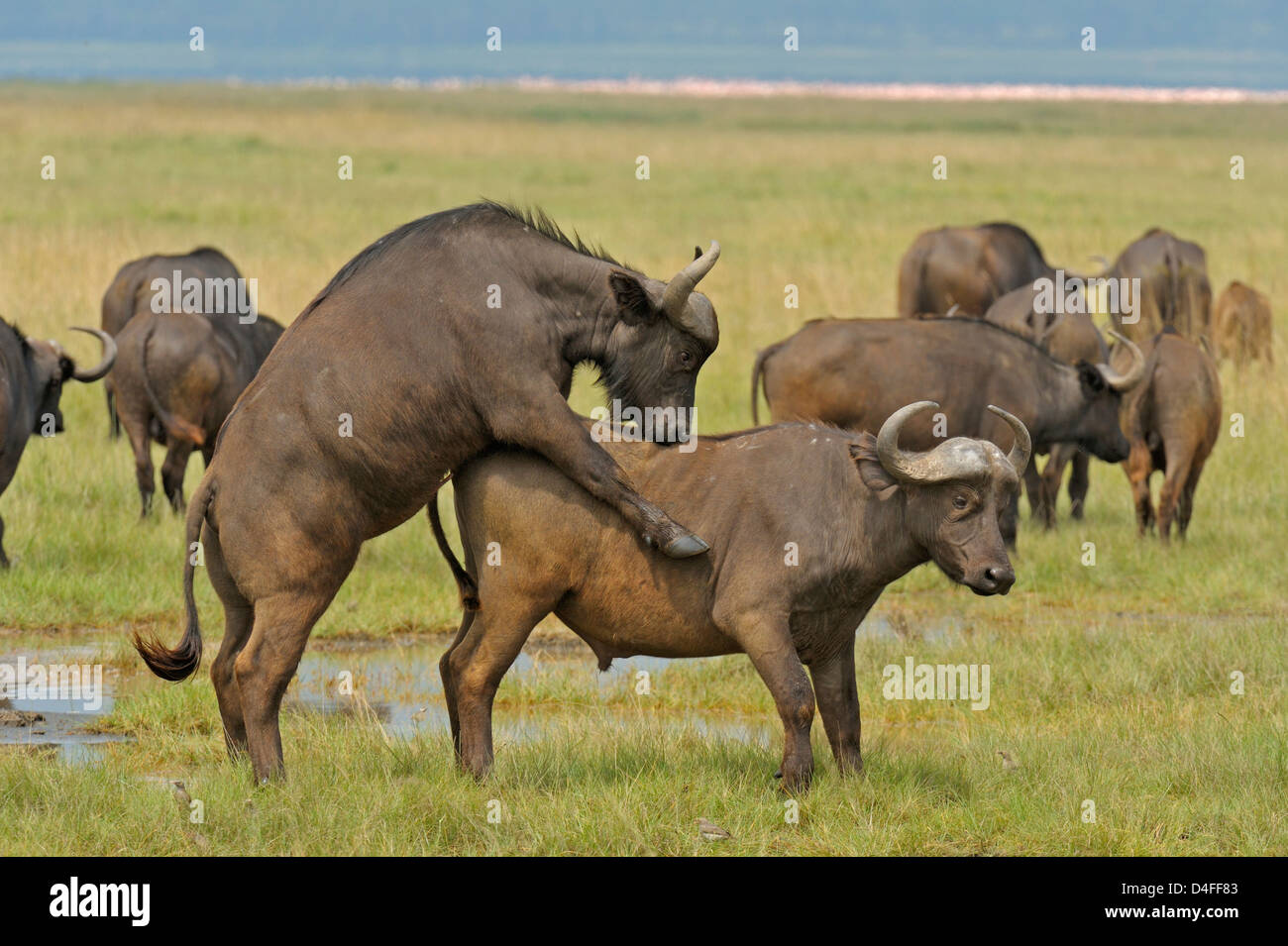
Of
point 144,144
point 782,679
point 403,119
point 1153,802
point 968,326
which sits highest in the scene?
point 403,119

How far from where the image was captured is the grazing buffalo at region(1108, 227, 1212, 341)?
771 inches

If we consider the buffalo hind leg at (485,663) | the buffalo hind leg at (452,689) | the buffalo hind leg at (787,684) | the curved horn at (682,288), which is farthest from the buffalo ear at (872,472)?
the buffalo hind leg at (452,689)

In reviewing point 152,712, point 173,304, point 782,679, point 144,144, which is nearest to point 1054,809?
point 782,679

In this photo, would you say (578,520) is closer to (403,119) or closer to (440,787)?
(440,787)

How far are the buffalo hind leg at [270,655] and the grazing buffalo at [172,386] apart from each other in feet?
19.4

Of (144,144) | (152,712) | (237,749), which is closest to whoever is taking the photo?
(237,749)

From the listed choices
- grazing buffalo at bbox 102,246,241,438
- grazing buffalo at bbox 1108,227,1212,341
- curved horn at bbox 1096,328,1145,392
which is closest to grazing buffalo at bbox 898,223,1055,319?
grazing buffalo at bbox 1108,227,1212,341

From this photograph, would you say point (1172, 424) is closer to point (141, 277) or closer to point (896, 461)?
point (896, 461)

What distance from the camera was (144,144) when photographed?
4909cm

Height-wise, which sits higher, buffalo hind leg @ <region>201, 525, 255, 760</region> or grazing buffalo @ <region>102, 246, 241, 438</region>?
grazing buffalo @ <region>102, 246, 241, 438</region>

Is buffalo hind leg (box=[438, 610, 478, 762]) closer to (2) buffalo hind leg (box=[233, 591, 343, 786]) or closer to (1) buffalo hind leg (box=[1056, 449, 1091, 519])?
(2) buffalo hind leg (box=[233, 591, 343, 786])

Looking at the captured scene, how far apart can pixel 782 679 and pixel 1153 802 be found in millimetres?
1505

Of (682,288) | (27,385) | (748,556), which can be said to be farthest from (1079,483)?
(27,385)

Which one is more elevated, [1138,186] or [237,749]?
[1138,186]
